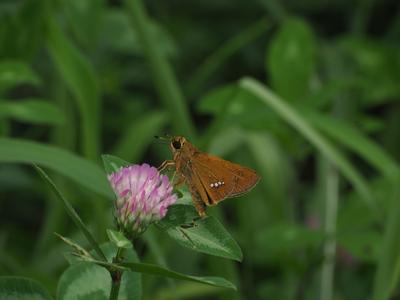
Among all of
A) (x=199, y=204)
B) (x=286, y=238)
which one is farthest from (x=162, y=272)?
(x=286, y=238)

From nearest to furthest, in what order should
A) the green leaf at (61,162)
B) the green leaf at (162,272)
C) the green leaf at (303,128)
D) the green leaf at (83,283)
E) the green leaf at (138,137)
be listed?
the green leaf at (162,272) → the green leaf at (83,283) → the green leaf at (61,162) → the green leaf at (303,128) → the green leaf at (138,137)

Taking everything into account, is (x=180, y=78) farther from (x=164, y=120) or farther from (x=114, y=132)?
(x=164, y=120)

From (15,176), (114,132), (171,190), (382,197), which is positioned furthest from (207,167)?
(114,132)

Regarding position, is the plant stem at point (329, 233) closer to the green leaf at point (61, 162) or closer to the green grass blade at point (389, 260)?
the green grass blade at point (389, 260)

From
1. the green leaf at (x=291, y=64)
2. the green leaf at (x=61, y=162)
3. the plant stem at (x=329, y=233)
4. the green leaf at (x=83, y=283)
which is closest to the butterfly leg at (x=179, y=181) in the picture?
the green leaf at (x=83, y=283)

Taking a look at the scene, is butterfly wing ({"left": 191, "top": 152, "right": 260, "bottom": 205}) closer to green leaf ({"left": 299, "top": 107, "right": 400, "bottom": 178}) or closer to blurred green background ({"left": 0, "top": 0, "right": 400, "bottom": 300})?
blurred green background ({"left": 0, "top": 0, "right": 400, "bottom": 300})

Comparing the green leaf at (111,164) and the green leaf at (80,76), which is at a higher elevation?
the green leaf at (111,164)
